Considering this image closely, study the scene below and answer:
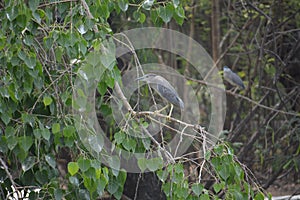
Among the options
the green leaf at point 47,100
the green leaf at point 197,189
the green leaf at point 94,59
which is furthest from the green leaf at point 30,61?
the green leaf at point 197,189

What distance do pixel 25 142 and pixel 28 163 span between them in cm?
24

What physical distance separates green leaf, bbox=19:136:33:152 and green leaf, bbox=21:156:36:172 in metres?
0.20

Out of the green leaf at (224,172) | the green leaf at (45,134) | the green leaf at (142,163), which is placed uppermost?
the green leaf at (45,134)

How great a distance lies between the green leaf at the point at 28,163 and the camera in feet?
9.19

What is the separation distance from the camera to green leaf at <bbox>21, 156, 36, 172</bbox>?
2801 millimetres

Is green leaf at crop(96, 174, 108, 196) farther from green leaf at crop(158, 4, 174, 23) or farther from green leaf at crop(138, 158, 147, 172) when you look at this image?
green leaf at crop(158, 4, 174, 23)

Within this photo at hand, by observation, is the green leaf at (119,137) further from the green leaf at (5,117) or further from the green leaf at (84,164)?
the green leaf at (5,117)

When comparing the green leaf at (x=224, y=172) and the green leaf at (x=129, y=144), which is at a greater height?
the green leaf at (x=129, y=144)

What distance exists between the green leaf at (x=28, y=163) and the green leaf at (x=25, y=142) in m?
0.20

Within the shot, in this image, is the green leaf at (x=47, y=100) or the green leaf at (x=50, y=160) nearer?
the green leaf at (x=47, y=100)

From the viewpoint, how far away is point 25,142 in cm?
262

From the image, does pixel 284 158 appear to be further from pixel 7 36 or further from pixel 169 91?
pixel 7 36

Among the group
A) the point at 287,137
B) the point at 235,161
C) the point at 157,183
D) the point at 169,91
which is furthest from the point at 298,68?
the point at 235,161

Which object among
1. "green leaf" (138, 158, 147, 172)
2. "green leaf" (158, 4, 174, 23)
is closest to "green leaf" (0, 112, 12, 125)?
"green leaf" (138, 158, 147, 172)
